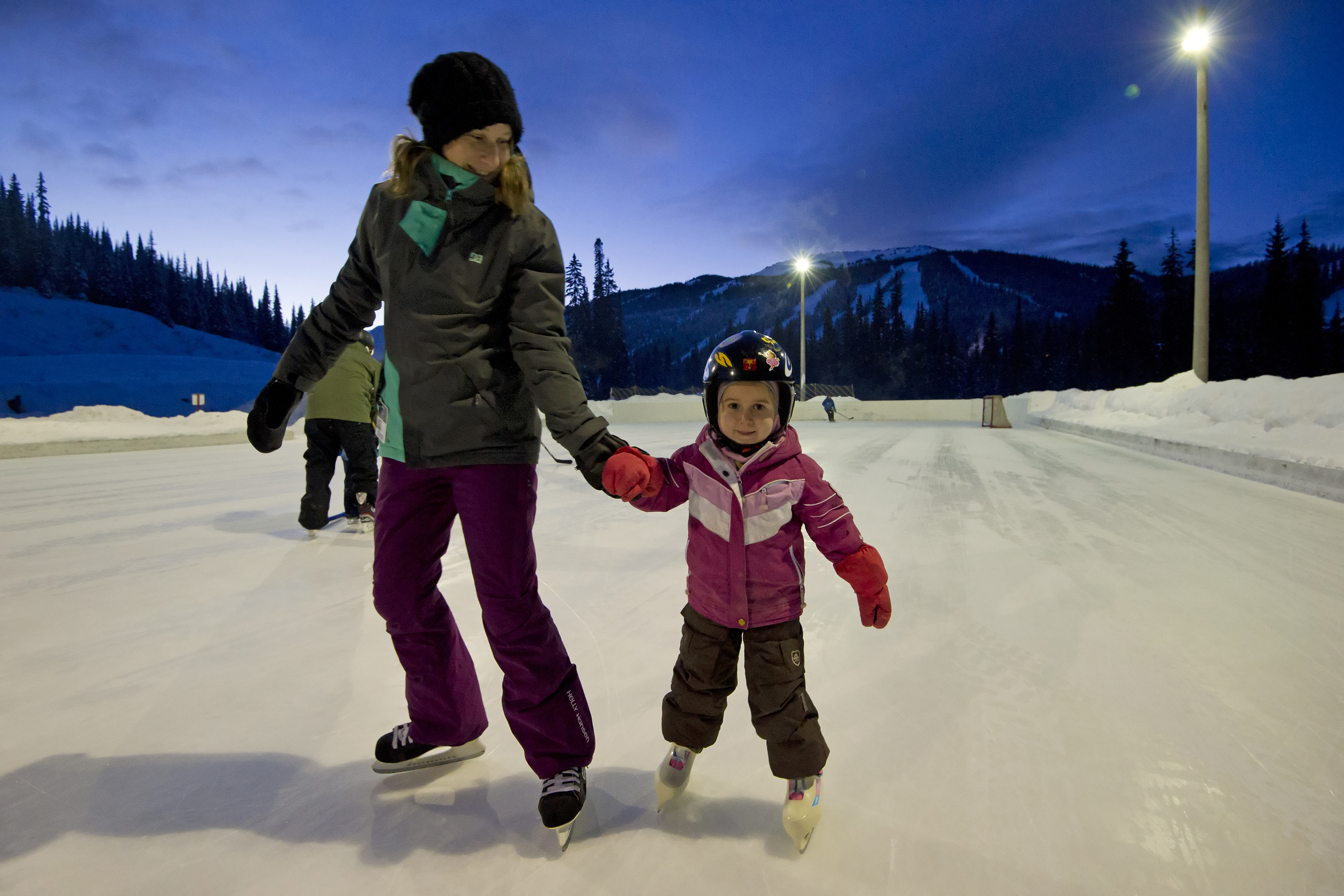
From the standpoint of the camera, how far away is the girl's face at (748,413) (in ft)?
5.27

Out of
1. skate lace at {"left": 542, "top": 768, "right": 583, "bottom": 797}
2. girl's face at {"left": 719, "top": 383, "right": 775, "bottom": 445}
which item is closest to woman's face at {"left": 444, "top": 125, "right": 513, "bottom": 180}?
girl's face at {"left": 719, "top": 383, "right": 775, "bottom": 445}

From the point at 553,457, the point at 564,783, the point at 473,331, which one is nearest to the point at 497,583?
the point at 564,783

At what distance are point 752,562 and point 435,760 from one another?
3.56ft

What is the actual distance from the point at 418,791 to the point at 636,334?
150399mm

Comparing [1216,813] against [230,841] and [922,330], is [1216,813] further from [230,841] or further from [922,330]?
[922,330]

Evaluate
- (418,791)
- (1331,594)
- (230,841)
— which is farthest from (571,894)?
(1331,594)

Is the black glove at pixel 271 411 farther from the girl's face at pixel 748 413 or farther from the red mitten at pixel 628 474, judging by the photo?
the girl's face at pixel 748 413

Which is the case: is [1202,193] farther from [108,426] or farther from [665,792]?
[108,426]

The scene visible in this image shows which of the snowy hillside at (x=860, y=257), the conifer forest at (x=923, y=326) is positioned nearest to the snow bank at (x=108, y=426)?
the conifer forest at (x=923, y=326)

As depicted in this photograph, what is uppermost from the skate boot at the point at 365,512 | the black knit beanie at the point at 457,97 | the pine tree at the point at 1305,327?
the pine tree at the point at 1305,327

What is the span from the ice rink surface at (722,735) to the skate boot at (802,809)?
4 cm

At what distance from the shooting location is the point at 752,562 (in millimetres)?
1553

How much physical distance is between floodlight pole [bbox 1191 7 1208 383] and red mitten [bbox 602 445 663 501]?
14.5m

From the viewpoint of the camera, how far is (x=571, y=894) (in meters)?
1.30
